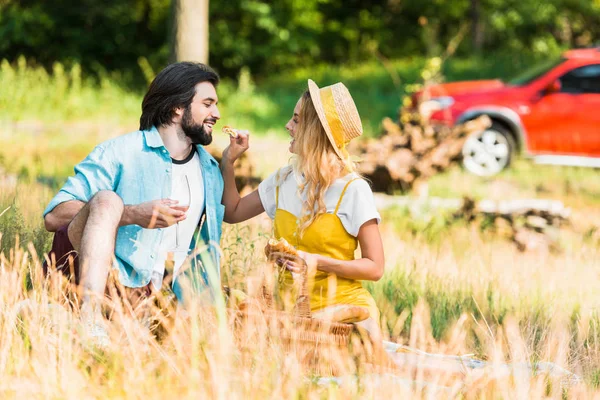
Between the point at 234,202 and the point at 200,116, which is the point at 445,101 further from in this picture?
the point at 200,116

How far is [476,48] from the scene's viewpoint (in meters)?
24.6

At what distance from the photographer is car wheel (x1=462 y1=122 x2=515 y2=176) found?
1162 centimetres

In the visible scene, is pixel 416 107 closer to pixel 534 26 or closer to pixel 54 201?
pixel 54 201

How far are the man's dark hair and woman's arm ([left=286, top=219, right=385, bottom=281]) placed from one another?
A: 3.40 feet

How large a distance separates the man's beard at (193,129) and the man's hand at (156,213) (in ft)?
1.90

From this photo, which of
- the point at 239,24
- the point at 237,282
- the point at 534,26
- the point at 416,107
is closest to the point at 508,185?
the point at 416,107

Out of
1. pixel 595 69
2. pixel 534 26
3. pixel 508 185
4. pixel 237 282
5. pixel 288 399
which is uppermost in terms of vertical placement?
pixel 534 26

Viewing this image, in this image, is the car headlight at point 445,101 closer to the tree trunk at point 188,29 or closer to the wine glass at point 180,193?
the tree trunk at point 188,29

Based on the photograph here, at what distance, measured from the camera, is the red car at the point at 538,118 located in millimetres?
11797

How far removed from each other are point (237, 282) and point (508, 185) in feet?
22.2

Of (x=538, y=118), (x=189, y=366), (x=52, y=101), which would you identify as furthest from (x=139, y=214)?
(x=52, y=101)

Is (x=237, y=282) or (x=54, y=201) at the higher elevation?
(x=54, y=201)

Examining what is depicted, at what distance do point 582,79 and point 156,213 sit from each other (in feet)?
31.3

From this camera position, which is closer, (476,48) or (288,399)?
(288,399)
